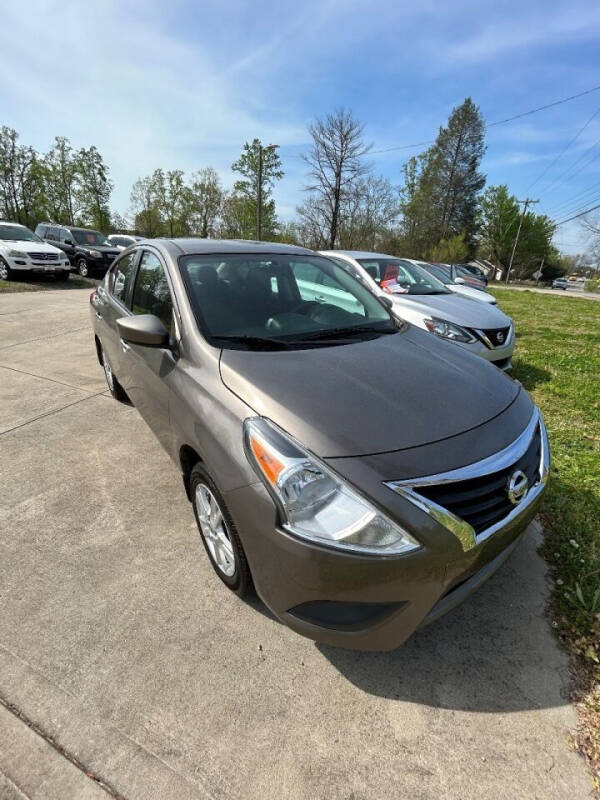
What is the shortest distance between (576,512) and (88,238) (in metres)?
18.8

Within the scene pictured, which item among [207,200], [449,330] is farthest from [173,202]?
[449,330]

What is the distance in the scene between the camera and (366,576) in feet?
4.54

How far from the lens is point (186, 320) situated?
7.25 feet

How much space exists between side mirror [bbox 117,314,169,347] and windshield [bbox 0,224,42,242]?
13851 millimetres

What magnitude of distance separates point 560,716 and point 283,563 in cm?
127

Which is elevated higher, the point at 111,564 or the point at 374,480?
the point at 374,480

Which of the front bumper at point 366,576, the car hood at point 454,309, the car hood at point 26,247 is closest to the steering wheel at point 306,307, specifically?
the front bumper at point 366,576

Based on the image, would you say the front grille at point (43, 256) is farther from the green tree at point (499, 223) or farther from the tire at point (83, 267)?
the green tree at point (499, 223)

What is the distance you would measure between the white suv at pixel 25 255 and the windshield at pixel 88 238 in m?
2.69

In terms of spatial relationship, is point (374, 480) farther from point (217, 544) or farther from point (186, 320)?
point (186, 320)

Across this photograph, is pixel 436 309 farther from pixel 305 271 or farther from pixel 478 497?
pixel 478 497

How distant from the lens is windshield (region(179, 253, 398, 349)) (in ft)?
7.39

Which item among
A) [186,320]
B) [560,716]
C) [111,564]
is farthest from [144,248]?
[560,716]

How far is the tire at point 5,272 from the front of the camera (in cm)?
1220
